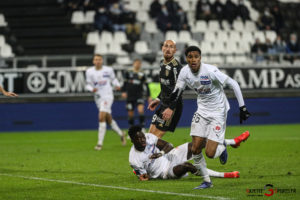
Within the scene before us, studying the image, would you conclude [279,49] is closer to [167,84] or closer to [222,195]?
[167,84]

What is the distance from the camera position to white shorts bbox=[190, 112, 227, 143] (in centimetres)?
899

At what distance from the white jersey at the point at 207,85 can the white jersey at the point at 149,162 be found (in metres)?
1.21

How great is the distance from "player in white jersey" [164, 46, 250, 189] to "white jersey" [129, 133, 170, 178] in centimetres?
101

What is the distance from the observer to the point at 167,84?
36.6 feet

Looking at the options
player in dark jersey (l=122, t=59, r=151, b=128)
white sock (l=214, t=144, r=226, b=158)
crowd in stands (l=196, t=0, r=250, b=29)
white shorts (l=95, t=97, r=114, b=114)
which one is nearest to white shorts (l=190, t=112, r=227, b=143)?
white sock (l=214, t=144, r=226, b=158)

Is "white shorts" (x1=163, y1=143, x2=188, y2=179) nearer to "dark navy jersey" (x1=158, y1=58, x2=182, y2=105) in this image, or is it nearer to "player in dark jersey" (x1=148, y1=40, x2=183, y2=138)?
"player in dark jersey" (x1=148, y1=40, x2=183, y2=138)

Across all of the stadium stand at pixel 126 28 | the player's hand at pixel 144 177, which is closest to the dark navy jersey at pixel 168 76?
the player's hand at pixel 144 177

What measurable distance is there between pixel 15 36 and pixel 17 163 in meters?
15.4

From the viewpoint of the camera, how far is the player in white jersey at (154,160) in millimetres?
9766

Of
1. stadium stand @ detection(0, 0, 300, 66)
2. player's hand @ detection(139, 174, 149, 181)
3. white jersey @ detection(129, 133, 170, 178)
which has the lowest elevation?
player's hand @ detection(139, 174, 149, 181)

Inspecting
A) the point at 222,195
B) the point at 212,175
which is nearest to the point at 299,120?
the point at 212,175

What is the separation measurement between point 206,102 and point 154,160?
1.38 meters

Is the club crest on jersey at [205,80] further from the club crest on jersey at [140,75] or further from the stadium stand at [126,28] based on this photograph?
the stadium stand at [126,28]

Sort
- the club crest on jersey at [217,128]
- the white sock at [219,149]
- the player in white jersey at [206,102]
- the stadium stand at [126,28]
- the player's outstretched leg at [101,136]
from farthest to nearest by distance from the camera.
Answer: the stadium stand at [126,28] < the player's outstretched leg at [101,136] < the white sock at [219,149] < the club crest on jersey at [217,128] < the player in white jersey at [206,102]
